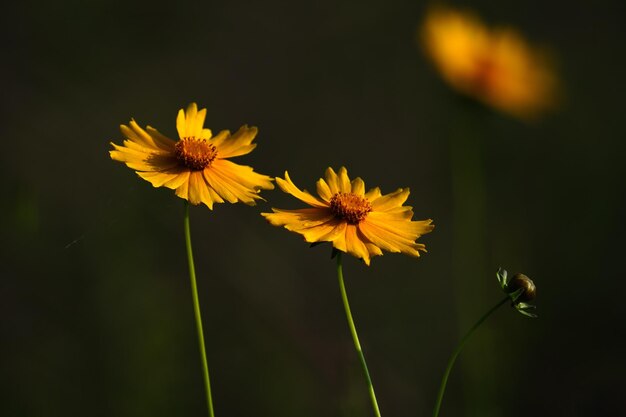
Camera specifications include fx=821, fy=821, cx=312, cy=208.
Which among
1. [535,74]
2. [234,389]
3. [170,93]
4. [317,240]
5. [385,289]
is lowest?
[317,240]

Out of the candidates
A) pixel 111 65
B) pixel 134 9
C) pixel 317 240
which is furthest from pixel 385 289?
pixel 317 240

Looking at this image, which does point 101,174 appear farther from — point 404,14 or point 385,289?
point 404,14

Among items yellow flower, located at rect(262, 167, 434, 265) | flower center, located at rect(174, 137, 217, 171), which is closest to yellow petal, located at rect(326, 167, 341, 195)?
yellow flower, located at rect(262, 167, 434, 265)

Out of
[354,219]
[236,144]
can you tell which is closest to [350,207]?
[354,219]

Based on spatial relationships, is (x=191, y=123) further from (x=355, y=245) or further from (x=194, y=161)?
(x=355, y=245)

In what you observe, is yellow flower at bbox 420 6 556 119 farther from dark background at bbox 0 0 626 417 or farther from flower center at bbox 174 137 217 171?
flower center at bbox 174 137 217 171

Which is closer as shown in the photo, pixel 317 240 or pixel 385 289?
pixel 317 240

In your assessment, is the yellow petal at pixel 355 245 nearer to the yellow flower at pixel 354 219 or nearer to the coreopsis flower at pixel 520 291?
the yellow flower at pixel 354 219

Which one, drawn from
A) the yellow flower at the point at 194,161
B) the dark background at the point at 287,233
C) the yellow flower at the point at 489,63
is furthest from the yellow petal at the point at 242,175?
the yellow flower at the point at 489,63
